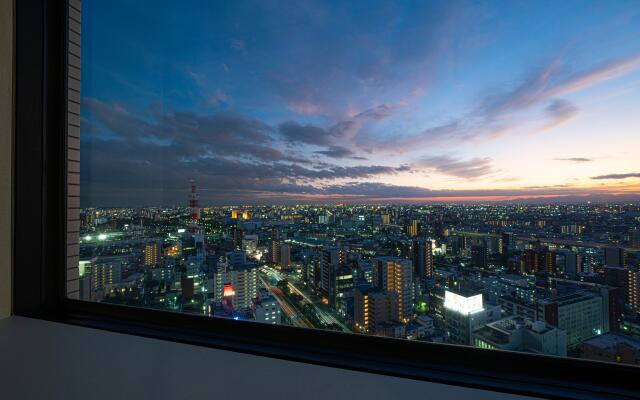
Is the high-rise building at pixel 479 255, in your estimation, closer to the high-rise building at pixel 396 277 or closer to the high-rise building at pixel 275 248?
the high-rise building at pixel 396 277

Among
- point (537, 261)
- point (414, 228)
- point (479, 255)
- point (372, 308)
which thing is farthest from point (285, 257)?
point (537, 261)

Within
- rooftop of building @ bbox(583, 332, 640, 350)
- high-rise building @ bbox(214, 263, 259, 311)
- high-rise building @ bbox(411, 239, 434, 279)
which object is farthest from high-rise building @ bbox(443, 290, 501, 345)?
high-rise building @ bbox(214, 263, 259, 311)

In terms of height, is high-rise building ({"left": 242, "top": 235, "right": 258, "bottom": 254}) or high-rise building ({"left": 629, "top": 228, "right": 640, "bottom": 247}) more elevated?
high-rise building ({"left": 629, "top": 228, "right": 640, "bottom": 247})

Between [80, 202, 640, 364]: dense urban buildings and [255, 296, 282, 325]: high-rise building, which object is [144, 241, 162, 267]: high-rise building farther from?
[255, 296, 282, 325]: high-rise building

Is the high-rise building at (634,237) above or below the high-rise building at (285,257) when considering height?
above

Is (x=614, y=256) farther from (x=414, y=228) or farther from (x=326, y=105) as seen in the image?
(x=326, y=105)

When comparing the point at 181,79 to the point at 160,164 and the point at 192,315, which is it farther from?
the point at 192,315

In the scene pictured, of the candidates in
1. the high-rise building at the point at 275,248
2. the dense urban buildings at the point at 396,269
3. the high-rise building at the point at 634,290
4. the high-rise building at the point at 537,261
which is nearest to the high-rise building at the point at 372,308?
the dense urban buildings at the point at 396,269

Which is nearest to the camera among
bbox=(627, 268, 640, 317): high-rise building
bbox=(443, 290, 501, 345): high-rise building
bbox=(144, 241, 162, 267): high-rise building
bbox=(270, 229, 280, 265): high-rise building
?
bbox=(627, 268, 640, 317): high-rise building

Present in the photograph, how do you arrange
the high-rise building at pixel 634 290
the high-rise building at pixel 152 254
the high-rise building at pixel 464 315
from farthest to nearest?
the high-rise building at pixel 152 254 → the high-rise building at pixel 464 315 → the high-rise building at pixel 634 290
